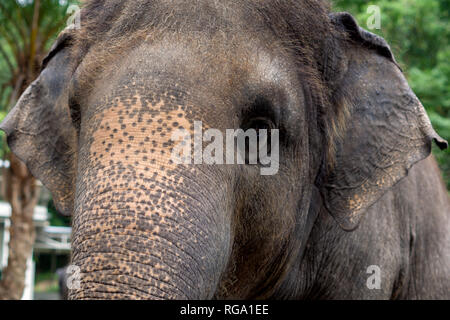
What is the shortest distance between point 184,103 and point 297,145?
0.78 meters

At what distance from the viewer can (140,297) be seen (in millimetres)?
1831

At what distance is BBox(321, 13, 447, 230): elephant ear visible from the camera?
3.13 meters

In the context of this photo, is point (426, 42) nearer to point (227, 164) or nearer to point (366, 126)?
point (366, 126)

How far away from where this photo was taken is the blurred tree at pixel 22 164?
888 centimetres

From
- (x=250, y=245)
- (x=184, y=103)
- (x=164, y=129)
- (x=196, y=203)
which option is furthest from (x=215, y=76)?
(x=250, y=245)

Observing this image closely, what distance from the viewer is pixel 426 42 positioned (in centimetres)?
1134

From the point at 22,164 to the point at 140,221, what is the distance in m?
7.76

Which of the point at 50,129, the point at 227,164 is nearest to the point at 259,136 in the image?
the point at 227,164

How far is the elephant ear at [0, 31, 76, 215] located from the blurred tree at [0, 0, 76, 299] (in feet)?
17.1

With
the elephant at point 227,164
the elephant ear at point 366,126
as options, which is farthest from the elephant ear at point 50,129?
the elephant ear at point 366,126

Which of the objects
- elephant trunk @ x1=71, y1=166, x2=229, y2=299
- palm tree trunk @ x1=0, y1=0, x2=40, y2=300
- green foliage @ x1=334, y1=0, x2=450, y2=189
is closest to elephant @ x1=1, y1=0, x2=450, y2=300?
elephant trunk @ x1=71, y1=166, x2=229, y2=299

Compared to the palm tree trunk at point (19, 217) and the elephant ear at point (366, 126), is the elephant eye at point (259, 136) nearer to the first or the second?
the elephant ear at point (366, 126)

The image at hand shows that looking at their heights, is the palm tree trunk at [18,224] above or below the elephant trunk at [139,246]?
above
